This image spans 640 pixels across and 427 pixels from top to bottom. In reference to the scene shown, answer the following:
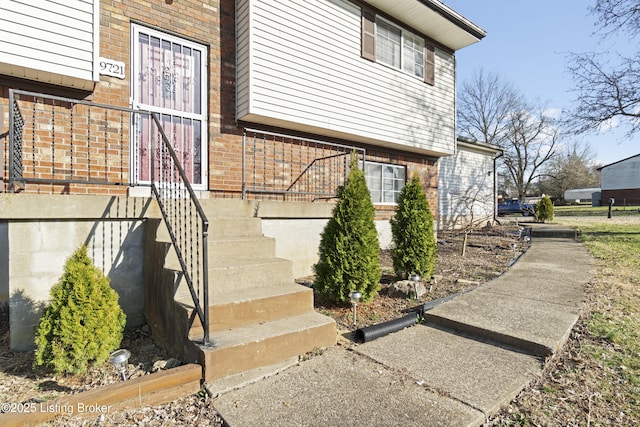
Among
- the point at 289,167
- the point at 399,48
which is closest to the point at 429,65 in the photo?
the point at 399,48

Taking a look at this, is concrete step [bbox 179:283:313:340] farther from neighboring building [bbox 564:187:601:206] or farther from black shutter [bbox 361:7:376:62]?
neighboring building [bbox 564:187:601:206]

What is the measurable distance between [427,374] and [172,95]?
521cm

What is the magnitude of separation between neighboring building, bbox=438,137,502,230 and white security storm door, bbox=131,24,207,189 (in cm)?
1009

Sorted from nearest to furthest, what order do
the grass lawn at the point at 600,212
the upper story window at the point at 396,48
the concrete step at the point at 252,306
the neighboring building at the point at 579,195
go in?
the concrete step at the point at 252,306 → the upper story window at the point at 396,48 → the grass lawn at the point at 600,212 → the neighboring building at the point at 579,195

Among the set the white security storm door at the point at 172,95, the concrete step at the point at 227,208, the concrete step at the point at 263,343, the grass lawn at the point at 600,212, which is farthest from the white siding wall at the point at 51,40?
the grass lawn at the point at 600,212

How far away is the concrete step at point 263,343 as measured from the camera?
248 centimetres

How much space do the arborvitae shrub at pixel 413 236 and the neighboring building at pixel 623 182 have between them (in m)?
44.5

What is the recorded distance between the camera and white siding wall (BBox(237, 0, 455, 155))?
5.64 metres

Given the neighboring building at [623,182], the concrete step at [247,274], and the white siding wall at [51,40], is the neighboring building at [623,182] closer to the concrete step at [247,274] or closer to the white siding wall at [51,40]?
the concrete step at [247,274]

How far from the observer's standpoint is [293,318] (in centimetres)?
320

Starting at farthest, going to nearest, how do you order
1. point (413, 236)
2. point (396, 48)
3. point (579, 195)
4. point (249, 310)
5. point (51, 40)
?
point (579, 195) → point (396, 48) → point (413, 236) → point (51, 40) → point (249, 310)

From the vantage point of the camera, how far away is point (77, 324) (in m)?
2.71

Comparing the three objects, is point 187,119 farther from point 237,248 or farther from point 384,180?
point 384,180

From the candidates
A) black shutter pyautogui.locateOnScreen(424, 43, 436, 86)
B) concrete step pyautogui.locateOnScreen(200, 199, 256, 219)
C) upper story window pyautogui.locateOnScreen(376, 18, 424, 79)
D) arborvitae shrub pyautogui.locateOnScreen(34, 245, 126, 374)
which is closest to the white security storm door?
concrete step pyautogui.locateOnScreen(200, 199, 256, 219)
